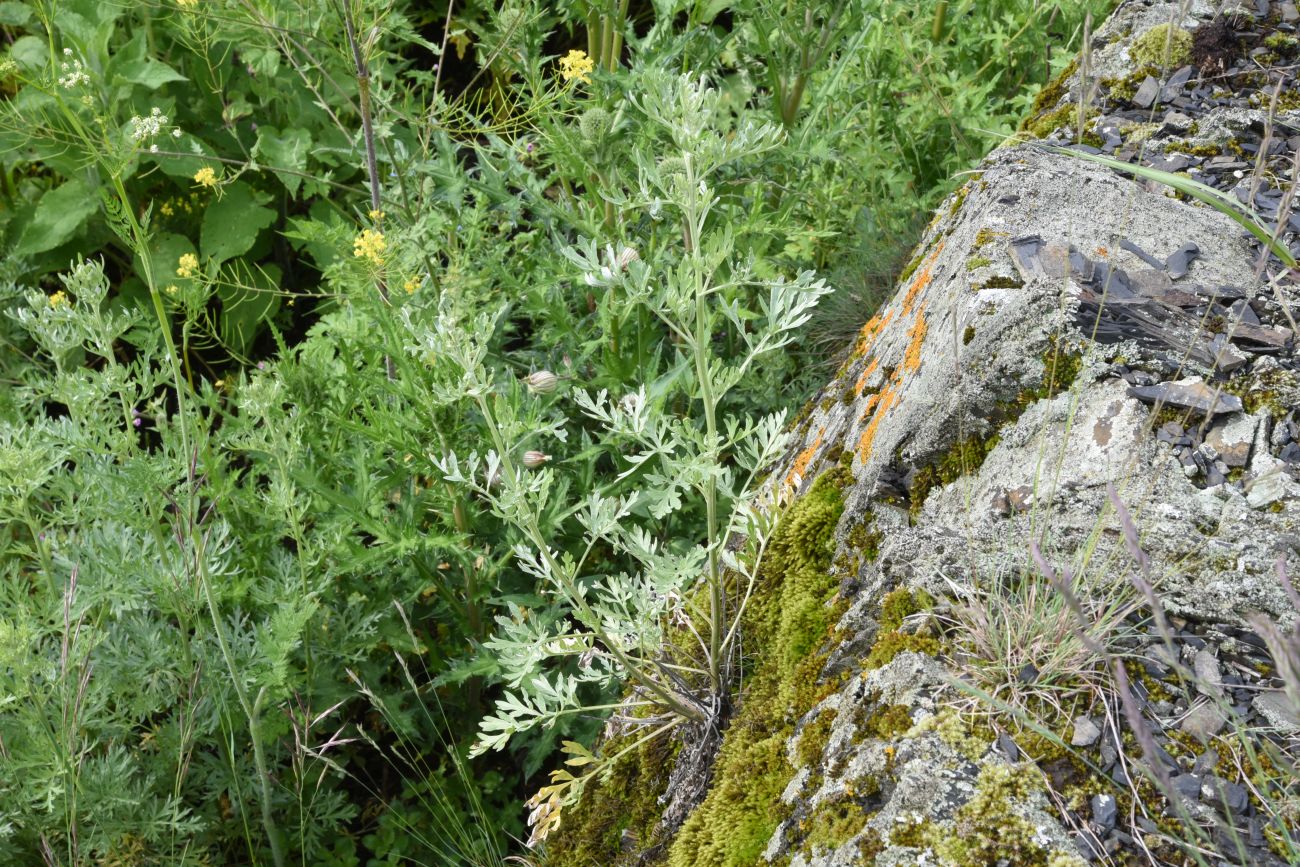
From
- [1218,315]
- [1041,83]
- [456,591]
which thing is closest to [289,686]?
[456,591]

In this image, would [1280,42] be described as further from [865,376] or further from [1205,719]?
[1205,719]

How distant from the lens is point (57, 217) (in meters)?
4.83

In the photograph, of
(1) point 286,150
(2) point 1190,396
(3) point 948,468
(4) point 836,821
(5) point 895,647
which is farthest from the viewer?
(1) point 286,150

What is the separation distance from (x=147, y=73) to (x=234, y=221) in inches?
29.1

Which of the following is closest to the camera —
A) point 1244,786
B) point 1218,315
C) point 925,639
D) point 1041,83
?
point 1244,786

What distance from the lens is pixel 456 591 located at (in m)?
3.15

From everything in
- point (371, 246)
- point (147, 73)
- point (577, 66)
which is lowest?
point (371, 246)

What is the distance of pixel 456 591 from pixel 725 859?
1.51 m

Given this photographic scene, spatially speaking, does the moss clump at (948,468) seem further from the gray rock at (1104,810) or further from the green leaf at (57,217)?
the green leaf at (57,217)

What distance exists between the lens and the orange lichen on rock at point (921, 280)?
98.8 inches

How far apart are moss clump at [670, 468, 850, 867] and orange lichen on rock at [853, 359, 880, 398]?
0.27 metres

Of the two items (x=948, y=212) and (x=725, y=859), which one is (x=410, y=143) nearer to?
(x=948, y=212)

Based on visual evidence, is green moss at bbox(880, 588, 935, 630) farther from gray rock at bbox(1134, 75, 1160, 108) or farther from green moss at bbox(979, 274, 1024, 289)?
gray rock at bbox(1134, 75, 1160, 108)

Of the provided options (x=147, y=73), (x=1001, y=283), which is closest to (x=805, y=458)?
(x=1001, y=283)
